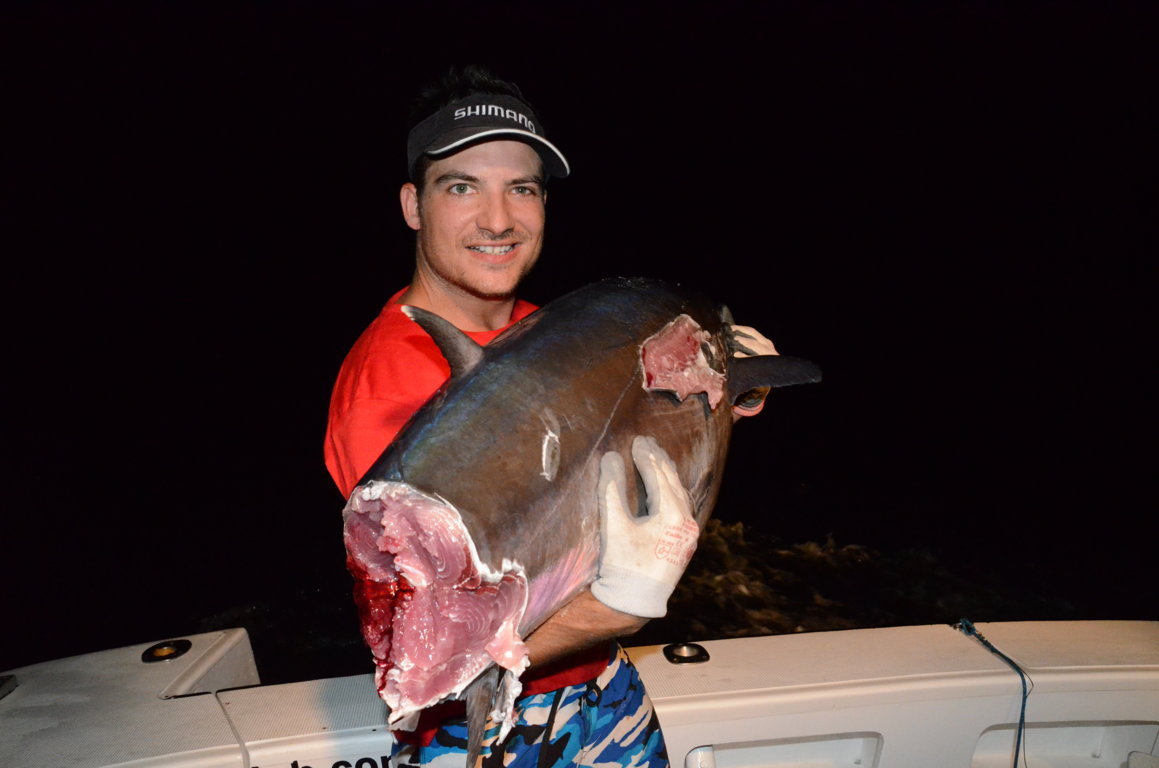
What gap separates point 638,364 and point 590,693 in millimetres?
1057

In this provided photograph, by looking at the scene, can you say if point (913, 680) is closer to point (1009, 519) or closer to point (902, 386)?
point (1009, 519)

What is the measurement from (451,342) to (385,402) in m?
0.51

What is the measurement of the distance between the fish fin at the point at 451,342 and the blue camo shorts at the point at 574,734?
993 millimetres

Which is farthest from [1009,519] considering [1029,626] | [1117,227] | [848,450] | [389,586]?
[1117,227]

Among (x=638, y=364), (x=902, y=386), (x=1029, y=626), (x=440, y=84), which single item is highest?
(x=440, y=84)

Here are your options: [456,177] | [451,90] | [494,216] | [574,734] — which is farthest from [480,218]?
[574,734]

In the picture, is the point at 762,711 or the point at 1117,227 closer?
the point at 762,711

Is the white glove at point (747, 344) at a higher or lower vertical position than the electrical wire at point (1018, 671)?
higher

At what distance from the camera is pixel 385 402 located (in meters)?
1.81

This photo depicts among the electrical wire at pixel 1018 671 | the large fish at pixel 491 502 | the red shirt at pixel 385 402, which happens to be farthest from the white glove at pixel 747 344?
the electrical wire at pixel 1018 671

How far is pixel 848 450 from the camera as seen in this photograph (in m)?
18.3

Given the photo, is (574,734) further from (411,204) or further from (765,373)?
(411,204)

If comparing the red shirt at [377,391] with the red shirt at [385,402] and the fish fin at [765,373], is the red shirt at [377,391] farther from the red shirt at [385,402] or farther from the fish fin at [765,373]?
the fish fin at [765,373]

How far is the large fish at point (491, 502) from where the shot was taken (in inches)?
45.2
